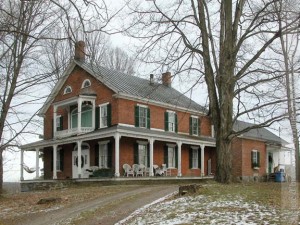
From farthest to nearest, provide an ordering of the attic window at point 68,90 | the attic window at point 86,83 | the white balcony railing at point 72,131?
the attic window at point 68,90 → the attic window at point 86,83 → the white balcony railing at point 72,131

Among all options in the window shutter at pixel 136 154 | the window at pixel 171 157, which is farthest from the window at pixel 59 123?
the window at pixel 171 157

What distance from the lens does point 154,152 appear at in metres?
32.3

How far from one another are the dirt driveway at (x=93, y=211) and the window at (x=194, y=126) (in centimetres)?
1783

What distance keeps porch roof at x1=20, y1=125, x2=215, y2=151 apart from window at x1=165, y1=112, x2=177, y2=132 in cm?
82

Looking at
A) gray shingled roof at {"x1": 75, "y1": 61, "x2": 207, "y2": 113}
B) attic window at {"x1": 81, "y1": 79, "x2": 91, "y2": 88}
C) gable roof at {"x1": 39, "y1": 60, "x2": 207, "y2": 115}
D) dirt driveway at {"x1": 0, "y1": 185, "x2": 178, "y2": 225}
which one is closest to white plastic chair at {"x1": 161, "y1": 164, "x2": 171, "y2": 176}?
gable roof at {"x1": 39, "y1": 60, "x2": 207, "y2": 115}

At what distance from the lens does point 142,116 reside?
31719 mm

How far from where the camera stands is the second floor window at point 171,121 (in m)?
33.8

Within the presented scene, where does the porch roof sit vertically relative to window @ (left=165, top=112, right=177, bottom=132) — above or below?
below

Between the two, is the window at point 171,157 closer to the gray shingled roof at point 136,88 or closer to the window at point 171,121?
the window at point 171,121

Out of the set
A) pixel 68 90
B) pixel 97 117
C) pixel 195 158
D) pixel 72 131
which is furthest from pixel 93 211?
pixel 195 158

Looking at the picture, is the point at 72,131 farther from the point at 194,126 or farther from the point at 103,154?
the point at 194,126

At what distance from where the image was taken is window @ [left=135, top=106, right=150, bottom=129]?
3116 cm

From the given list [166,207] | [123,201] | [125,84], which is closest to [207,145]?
[125,84]

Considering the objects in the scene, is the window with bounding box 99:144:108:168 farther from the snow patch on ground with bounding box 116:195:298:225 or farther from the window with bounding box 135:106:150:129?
the snow patch on ground with bounding box 116:195:298:225
